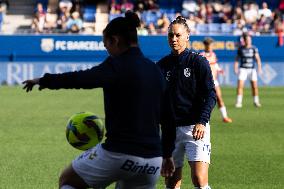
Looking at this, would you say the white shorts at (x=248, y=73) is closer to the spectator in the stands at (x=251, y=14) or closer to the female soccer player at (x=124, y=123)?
the spectator in the stands at (x=251, y=14)

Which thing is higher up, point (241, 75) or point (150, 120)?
point (150, 120)

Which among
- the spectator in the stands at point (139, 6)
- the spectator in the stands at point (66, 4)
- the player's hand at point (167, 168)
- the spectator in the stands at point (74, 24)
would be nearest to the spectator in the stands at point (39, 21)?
the spectator in the stands at point (66, 4)

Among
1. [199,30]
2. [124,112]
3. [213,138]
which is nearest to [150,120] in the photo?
[124,112]

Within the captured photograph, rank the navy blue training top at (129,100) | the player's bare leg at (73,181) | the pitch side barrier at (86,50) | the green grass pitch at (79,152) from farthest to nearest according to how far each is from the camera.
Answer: the pitch side barrier at (86,50) < the green grass pitch at (79,152) < the player's bare leg at (73,181) < the navy blue training top at (129,100)

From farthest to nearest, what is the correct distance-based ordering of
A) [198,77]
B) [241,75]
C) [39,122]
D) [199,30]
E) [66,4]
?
1. [66,4]
2. [199,30]
3. [241,75]
4. [39,122]
5. [198,77]

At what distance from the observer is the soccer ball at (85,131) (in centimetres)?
709

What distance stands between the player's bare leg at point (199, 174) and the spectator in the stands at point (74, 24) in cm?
2971

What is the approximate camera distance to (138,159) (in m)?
6.11

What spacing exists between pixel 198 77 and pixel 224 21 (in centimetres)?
3090

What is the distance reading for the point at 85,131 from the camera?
7.09 m

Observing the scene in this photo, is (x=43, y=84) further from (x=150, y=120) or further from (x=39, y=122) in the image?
(x=39, y=122)

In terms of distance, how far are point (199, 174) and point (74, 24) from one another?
30015 millimetres

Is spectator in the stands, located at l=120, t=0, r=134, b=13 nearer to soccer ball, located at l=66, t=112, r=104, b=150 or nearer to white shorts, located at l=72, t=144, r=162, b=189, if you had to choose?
soccer ball, located at l=66, t=112, r=104, b=150

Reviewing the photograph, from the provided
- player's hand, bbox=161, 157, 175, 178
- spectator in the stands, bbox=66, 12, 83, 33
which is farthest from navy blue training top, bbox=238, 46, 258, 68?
player's hand, bbox=161, 157, 175, 178
